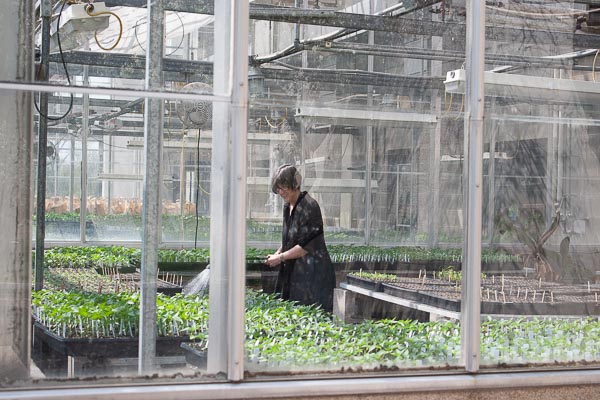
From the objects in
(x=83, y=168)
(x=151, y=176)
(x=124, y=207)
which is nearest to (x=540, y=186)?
(x=151, y=176)

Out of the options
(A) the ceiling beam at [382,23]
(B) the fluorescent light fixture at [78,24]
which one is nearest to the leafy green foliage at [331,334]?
(A) the ceiling beam at [382,23]

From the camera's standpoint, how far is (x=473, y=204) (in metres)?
4.27

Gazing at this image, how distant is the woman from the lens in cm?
580

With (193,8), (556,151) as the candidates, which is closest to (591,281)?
(556,151)

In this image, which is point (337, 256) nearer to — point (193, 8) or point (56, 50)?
point (56, 50)

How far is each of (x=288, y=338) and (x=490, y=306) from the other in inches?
39.7

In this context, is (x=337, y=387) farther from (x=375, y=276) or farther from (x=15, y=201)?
(x=375, y=276)

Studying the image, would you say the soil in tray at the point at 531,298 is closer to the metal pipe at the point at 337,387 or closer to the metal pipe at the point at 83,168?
the metal pipe at the point at 337,387

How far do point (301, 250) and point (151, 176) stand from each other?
185 centimetres

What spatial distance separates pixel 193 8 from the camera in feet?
14.4

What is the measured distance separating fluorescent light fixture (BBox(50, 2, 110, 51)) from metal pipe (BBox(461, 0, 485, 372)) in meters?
2.50

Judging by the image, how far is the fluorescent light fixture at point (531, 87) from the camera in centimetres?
481

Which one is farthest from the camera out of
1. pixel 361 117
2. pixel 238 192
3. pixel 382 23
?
pixel 361 117

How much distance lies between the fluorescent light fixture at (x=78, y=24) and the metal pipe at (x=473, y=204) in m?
2.50
